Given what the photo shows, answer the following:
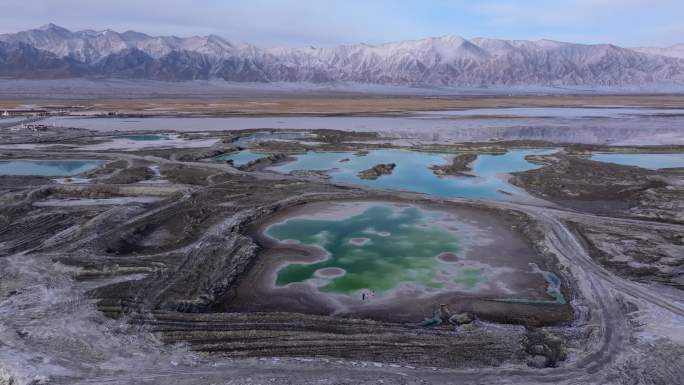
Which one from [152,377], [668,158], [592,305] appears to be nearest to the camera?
[152,377]

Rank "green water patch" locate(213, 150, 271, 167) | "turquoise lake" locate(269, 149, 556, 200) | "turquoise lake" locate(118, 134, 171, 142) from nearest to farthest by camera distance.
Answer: "turquoise lake" locate(269, 149, 556, 200)
"green water patch" locate(213, 150, 271, 167)
"turquoise lake" locate(118, 134, 171, 142)

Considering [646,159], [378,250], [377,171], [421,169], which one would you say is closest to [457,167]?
[421,169]

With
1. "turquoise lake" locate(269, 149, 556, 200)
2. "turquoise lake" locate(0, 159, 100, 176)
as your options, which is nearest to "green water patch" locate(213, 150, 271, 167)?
"turquoise lake" locate(269, 149, 556, 200)

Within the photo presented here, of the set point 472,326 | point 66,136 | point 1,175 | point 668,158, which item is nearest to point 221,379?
point 472,326

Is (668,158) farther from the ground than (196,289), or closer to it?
farther from the ground

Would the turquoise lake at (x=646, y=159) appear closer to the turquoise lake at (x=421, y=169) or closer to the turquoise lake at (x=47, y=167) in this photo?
the turquoise lake at (x=421, y=169)

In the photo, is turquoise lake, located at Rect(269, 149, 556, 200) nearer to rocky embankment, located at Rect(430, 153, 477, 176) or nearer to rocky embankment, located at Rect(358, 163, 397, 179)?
rocky embankment, located at Rect(358, 163, 397, 179)

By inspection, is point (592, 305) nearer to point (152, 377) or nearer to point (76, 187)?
point (152, 377)
